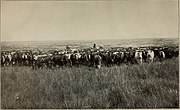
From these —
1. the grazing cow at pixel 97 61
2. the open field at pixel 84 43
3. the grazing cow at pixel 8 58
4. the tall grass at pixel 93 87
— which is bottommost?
the tall grass at pixel 93 87

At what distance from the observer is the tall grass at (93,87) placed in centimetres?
87

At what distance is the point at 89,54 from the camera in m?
0.91

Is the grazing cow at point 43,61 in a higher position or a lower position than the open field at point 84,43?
lower

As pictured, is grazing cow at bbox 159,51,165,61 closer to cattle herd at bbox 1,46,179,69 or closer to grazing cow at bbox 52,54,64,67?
cattle herd at bbox 1,46,179,69

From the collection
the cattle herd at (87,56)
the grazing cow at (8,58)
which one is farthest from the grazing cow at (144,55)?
the grazing cow at (8,58)

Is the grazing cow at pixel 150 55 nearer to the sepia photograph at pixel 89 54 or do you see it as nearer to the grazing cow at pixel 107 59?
the sepia photograph at pixel 89 54

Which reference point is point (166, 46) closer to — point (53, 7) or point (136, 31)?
point (136, 31)

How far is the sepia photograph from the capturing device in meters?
0.88

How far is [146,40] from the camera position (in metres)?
0.89

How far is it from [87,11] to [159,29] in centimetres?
24

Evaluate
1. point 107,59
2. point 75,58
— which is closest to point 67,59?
point 75,58

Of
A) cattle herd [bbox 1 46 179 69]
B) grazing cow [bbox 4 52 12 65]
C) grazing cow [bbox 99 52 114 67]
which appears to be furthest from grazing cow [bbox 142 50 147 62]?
grazing cow [bbox 4 52 12 65]

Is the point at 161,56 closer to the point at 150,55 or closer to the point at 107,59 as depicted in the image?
the point at 150,55

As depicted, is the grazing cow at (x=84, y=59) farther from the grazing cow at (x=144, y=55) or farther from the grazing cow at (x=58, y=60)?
the grazing cow at (x=144, y=55)
